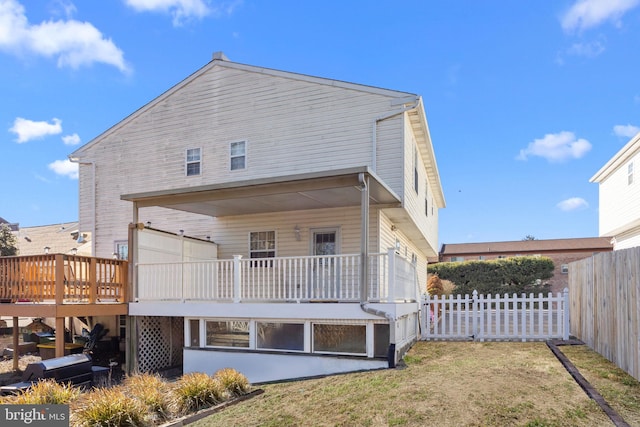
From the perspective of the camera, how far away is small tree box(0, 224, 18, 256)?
23706mm

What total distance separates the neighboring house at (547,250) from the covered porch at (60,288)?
34.7 m

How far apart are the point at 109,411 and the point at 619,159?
2333cm

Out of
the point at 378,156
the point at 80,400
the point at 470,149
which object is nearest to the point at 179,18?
the point at 378,156

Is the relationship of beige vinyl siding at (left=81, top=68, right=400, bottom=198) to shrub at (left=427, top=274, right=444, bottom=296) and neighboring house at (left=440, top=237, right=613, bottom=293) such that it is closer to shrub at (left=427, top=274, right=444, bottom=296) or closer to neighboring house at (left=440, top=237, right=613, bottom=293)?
shrub at (left=427, top=274, right=444, bottom=296)

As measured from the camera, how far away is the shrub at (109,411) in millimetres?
5883

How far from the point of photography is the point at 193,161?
14891 millimetres

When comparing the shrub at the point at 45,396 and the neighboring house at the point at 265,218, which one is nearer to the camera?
the shrub at the point at 45,396

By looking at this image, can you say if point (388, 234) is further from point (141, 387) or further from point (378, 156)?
point (141, 387)

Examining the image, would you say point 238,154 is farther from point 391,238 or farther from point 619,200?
point 619,200

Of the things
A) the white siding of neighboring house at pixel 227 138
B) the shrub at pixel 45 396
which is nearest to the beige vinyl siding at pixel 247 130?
the white siding of neighboring house at pixel 227 138

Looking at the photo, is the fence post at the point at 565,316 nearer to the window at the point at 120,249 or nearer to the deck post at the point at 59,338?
the deck post at the point at 59,338

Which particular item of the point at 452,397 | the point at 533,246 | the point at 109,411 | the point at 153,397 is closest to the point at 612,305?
the point at 452,397

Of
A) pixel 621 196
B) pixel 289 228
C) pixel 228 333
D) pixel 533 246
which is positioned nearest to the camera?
pixel 228 333

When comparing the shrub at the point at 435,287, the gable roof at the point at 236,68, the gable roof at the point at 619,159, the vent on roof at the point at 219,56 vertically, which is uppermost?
the vent on roof at the point at 219,56
